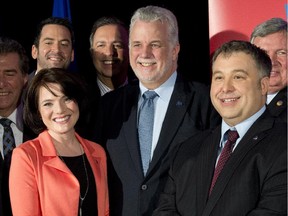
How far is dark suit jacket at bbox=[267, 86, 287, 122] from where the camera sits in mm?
3361

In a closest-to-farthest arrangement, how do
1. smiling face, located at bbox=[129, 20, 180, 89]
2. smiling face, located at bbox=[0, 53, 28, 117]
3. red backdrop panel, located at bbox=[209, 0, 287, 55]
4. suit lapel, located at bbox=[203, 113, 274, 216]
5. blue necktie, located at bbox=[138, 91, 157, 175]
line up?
suit lapel, located at bbox=[203, 113, 274, 216] < blue necktie, located at bbox=[138, 91, 157, 175] < smiling face, located at bbox=[129, 20, 180, 89] < smiling face, located at bbox=[0, 53, 28, 117] < red backdrop panel, located at bbox=[209, 0, 287, 55]

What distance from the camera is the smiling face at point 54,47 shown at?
4527 millimetres

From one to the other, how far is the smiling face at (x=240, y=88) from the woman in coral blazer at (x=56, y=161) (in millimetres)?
906

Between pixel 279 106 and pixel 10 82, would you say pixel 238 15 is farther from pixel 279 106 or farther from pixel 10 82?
Result: pixel 10 82

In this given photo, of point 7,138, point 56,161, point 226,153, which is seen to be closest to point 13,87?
point 7,138

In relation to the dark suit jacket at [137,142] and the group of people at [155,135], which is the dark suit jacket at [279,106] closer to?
the group of people at [155,135]

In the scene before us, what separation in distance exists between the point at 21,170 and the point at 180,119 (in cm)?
98

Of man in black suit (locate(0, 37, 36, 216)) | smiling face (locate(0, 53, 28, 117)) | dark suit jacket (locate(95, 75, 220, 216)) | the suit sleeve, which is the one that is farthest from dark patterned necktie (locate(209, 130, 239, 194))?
smiling face (locate(0, 53, 28, 117))

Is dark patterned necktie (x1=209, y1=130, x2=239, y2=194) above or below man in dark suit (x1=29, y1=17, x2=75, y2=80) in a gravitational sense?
below

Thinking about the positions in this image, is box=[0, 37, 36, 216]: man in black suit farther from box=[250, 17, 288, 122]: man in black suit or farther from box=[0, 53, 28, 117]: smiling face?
box=[250, 17, 288, 122]: man in black suit

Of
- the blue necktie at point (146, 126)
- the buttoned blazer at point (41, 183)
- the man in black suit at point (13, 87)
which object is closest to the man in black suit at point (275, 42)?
the blue necktie at point (146, 126)

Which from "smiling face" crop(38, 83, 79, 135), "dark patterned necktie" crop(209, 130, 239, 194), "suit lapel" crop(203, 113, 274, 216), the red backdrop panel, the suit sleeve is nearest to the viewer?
the suit sleeve

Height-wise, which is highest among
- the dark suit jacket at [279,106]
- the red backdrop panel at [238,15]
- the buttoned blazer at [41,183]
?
the red backdrop panel at [238,15]

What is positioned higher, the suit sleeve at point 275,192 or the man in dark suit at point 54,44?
the man in dark suit at point 54,44
